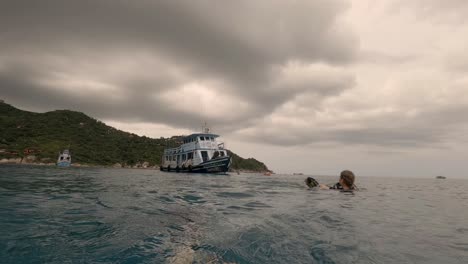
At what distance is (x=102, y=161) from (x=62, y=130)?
105 feet

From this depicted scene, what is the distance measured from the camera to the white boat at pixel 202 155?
4991 cm

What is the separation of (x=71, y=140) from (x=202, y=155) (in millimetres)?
78041

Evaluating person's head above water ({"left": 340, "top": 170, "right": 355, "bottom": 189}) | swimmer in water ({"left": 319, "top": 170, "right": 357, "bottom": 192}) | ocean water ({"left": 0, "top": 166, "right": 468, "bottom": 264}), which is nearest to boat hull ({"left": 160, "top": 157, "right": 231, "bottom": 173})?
swimmer in water ({"left": 319, "top": 170, "right": 357, "bottom": 192})

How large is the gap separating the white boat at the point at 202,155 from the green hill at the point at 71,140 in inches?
771

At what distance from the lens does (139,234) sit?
4.96 metres

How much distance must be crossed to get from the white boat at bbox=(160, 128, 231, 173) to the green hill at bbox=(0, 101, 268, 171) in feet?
64.3

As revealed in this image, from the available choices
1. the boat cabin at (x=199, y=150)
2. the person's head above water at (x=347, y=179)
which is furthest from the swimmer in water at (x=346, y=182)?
the boat cabin at (x=199, y=150)

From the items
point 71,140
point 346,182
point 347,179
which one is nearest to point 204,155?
point 346,182

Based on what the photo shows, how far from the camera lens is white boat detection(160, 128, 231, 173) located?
4991cm

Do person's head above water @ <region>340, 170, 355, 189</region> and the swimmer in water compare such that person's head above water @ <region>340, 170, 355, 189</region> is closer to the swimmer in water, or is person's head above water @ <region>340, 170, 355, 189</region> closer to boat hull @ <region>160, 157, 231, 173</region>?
the swimmer in water

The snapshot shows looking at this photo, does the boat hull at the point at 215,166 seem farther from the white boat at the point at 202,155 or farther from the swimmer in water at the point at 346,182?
the swimmer in water at the point at 346,182

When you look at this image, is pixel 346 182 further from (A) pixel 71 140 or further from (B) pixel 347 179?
(A) pixel 71 140

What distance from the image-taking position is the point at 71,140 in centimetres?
10400

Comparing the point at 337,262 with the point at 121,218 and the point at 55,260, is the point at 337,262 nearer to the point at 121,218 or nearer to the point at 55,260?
the point at 55,260
